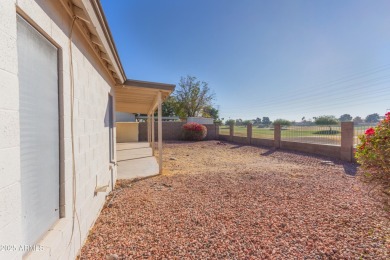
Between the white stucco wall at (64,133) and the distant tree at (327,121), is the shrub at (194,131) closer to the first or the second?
the distant tree at (327,121)

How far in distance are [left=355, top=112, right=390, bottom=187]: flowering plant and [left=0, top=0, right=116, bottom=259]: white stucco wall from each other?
3.38m

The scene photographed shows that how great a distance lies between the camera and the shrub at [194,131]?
19.6 meters

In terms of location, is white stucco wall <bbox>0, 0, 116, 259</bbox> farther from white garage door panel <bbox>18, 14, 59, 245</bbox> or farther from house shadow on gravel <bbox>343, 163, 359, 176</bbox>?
house shadow on gravel <bbox>343, 163, 359, 176</bbox>

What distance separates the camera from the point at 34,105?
1.69 meters

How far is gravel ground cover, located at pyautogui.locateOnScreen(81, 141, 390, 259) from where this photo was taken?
8.28 ft

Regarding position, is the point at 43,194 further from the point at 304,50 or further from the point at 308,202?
the point at 304,50

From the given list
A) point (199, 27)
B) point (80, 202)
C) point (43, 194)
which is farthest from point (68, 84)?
point (199, 27)

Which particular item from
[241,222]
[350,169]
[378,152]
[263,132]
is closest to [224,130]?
[263,132]

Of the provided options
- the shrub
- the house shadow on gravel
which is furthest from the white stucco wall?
the shrub

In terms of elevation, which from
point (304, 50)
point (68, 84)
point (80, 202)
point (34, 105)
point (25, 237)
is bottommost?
point (80, 202)

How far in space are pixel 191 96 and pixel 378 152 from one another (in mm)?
34032

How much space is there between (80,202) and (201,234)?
5.83ft

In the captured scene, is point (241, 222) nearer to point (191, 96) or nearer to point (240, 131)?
point (240, 131)

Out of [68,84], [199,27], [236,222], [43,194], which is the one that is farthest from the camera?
[199,27]
